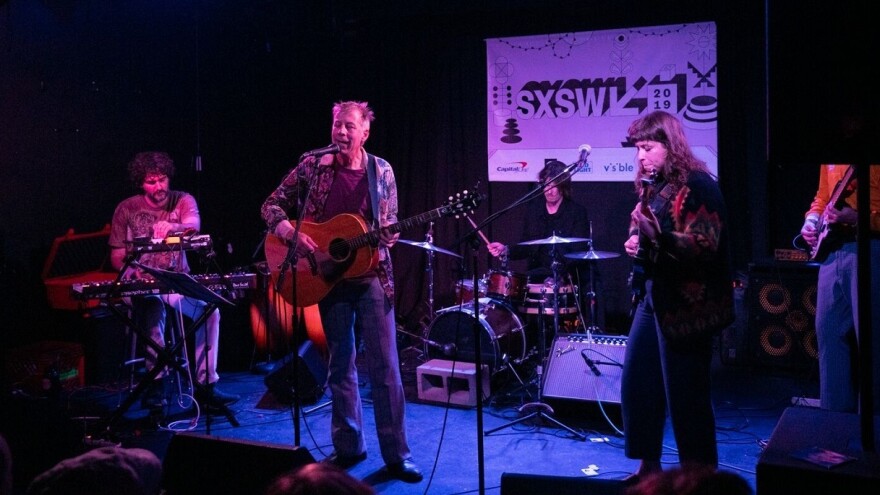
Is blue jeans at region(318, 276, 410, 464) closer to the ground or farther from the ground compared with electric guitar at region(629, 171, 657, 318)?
closer to the ground

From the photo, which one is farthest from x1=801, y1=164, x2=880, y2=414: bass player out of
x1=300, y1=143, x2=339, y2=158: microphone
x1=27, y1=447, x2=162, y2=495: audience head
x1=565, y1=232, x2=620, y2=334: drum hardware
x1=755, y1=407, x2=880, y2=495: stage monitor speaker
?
x1=27, y1=447, x2=162, y2=495: audience head

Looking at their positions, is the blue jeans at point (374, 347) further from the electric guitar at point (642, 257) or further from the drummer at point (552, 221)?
the drummer at point (552, 221)

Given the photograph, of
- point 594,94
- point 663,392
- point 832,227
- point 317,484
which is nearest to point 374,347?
point 663,392

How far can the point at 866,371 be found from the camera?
2516 millimetres

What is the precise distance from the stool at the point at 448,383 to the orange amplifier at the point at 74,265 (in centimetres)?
295

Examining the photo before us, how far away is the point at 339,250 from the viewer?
4.60 meters

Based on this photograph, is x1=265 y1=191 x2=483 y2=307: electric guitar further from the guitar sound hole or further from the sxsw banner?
the sxsw banner

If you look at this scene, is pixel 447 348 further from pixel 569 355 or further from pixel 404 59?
pixel 404 59

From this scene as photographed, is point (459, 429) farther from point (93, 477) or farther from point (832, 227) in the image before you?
point (93, 477)

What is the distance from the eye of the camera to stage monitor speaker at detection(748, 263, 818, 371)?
23.1 feet

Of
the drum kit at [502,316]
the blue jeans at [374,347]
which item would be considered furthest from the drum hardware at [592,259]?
the blue jeans at [374,347]

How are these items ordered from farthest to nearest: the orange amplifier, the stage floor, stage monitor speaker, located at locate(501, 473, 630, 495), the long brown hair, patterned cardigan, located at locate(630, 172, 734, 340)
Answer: the orange amplifier, the stage floor, the long brown hair, patterned cardigan, located at locate(630, 172, 734, 340), stage monitor speaker, located at locate(501, 473, 630, 495)

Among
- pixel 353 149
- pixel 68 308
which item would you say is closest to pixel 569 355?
pixel 353 149

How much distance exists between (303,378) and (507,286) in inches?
76.5
